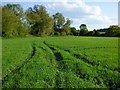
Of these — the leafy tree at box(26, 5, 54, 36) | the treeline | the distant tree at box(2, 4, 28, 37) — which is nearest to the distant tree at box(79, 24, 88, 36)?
the treeline

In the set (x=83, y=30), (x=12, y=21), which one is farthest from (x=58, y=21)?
(x=12, y=21)

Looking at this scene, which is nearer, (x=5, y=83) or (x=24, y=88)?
(x=24, y=88)

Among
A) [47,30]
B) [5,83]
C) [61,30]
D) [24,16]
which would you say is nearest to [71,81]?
[5,83]

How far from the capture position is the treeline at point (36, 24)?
311ft

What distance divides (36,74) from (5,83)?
105 inches

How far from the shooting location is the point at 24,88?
42.8 feet

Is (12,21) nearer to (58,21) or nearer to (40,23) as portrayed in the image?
(40,23)

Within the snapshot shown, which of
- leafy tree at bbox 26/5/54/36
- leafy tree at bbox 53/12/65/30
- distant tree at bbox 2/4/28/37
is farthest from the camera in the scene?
leafy tree at bbox 53/12/65/30

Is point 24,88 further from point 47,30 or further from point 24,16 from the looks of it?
point 47,30

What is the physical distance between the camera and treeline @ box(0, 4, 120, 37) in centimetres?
9488

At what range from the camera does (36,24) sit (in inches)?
5044

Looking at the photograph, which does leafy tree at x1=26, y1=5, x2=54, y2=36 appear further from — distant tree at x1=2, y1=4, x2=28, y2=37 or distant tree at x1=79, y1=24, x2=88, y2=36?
distant tree at x1=79, y1=24, x2=88, y2=36

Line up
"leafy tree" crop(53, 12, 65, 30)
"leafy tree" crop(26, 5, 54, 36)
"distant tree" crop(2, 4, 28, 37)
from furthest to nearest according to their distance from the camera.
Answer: "leafy tree" crop(53, 12, 65, 30), "leafy tree" crop(26, 5, 54, 36), "distant tree" crop(2, 4, 28, 37)

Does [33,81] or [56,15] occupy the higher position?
[56,15]
